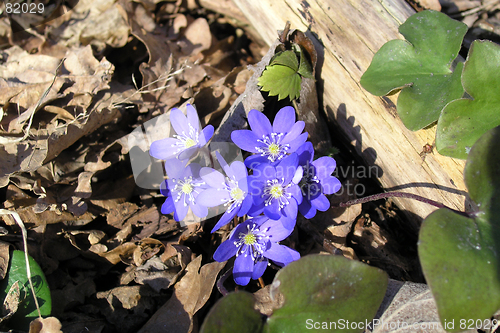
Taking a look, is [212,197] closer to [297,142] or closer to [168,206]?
[168,206]

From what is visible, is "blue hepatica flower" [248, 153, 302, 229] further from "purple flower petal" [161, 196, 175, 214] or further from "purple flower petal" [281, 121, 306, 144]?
"purple flower petal" [161, 196, 175, 214]

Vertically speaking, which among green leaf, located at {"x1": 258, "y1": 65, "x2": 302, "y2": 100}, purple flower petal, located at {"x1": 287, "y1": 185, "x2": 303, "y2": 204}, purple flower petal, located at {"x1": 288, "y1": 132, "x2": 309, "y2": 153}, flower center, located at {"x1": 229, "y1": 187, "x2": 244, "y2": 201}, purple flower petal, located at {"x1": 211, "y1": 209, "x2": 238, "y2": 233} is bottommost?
purple flower petal, located at {"x1": 211, "y1": 209, "x2": 238, "y2": 233}

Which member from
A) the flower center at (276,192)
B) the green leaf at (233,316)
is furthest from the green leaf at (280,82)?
the green leaf at (233,316)

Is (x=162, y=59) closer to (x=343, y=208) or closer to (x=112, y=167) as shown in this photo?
(x=112, y=167)

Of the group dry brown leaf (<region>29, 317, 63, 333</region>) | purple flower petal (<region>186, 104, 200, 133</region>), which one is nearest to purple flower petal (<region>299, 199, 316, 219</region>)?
purple flower petal (<region>186, 104, 200, 133</region>)

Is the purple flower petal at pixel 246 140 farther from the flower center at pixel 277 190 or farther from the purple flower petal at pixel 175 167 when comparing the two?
the purple flower petal at pixel 175 167

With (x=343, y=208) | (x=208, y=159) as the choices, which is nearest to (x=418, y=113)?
(x=343, y=208)

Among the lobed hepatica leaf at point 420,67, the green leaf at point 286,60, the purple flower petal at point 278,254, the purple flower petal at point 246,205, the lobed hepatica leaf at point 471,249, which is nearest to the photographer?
A: the lobed hepatica leaf at point 471,249
